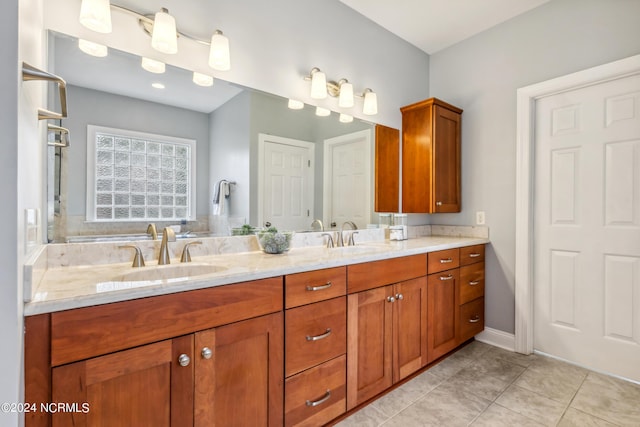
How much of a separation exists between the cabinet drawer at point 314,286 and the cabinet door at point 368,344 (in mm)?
115

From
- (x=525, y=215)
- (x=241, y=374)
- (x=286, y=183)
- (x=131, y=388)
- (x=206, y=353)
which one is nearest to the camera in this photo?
(x=131, y=388)

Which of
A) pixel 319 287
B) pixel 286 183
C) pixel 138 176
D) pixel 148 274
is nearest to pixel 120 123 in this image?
pixel 138 176

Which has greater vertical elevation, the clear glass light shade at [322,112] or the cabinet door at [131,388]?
the clear glass light shade at [322,112]

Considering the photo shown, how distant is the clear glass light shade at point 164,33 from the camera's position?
145 cm

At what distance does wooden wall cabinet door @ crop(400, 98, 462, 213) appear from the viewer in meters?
2.58

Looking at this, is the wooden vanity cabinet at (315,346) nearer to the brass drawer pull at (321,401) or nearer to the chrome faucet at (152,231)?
the brass drawer pull at (321,401)

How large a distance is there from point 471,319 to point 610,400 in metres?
0.86

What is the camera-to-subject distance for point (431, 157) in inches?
102

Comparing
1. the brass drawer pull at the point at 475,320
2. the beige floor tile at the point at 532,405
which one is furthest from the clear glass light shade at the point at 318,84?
the beige floor tile at the point at 532,405

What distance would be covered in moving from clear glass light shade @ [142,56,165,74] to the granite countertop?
3.09 ft

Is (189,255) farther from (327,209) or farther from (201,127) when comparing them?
(327,209)

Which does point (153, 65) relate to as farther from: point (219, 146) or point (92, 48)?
point (219, 146)

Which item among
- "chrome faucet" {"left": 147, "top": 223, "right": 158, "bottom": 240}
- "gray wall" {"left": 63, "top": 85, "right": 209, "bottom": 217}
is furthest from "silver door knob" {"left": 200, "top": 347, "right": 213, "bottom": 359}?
"gray wall" {"left": 63, "top": 85, "right": 209, "bottom": 217}

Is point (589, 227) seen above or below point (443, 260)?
above
